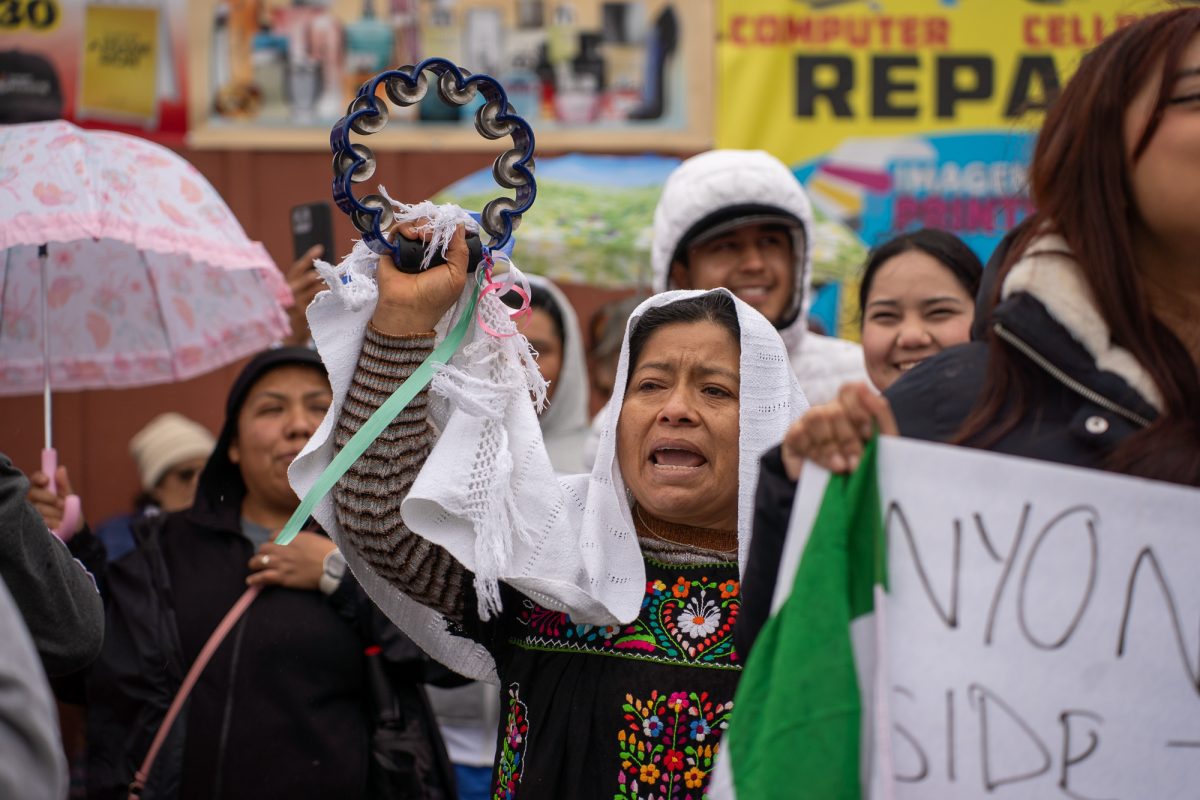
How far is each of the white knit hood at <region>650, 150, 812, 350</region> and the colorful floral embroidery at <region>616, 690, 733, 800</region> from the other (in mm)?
1750

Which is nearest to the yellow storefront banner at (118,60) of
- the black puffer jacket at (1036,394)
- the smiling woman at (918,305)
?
the smiling woman at (918,305)

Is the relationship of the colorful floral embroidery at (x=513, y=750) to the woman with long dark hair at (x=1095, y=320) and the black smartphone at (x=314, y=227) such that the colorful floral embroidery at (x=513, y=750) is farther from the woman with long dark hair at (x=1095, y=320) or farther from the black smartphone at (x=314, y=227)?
the black smartphone at (x=314, y=227)

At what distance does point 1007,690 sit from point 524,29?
5703mm

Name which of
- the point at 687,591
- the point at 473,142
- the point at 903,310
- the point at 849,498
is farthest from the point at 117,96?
the point at 849,498

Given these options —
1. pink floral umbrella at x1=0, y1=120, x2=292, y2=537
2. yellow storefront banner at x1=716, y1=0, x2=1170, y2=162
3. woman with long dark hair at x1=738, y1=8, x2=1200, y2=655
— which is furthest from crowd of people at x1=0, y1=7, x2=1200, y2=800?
yellow storefront banner at x1=716, y1=0, x2=1170, y2=162

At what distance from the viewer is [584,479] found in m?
2.79

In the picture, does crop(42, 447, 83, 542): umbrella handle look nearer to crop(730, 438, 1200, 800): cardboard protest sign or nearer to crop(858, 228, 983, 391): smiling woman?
crop(858, 228, 983, 391): smiling woman

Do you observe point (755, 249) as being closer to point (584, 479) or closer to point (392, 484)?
point (584, 479)

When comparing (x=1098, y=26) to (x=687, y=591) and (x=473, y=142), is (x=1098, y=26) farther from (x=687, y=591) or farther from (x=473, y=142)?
(x=687, y=591)

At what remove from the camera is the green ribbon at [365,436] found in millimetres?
2428

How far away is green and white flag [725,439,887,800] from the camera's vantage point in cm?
173

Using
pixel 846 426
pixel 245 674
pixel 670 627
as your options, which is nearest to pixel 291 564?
pixel 245 674

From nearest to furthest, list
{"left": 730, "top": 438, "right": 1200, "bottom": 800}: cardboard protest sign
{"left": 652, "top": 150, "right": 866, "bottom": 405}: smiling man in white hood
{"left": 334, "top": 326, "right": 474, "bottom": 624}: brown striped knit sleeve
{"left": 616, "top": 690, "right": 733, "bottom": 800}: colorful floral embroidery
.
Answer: {"left": 730, "top": 438, "right": 1200, "bottom": 800}: cardboard protest sign
{"left": 616, "top": 690, "right": 733, "bottom": 800}: colorful floral embroidery
{"left": 334, "top": 326, "right": 474, "bottom": 624}: brown striped knit sleeve
{"left": 652, "top": 150, "right": 866, "bottom": 405}: smiling man in white hood

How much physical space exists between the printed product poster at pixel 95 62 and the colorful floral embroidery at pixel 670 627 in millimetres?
4906
